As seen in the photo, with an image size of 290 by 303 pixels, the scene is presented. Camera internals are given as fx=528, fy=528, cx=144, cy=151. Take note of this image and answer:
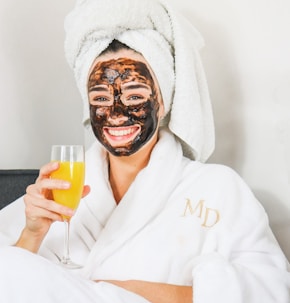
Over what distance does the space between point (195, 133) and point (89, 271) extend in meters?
0.47

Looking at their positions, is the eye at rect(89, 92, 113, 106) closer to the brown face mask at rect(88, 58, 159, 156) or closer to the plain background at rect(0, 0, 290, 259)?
the brown face mask at rect(88, 58, 159, 156)

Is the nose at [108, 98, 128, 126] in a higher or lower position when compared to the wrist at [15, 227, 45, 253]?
higher

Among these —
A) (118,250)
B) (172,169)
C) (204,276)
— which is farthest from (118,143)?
(204,276)

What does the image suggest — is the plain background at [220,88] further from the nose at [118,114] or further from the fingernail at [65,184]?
the fingernail at [65,184]

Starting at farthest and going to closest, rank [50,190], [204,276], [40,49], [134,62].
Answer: [40,49], [134,62], [50,190], [204,276]

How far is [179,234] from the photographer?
4.12ft

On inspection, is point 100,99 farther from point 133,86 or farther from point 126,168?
point 126,168

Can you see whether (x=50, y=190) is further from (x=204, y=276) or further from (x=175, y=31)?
(x=175, y=31)

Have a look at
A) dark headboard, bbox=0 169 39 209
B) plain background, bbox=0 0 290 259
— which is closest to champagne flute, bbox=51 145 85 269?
→ dark headboard, bbox=0 169 39 209

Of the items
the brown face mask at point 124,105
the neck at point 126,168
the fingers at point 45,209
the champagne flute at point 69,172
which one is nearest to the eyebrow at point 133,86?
the brown face mask at point 124,105

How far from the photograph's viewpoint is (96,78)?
4.49ft

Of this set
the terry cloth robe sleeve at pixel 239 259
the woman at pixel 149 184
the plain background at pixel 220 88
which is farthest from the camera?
the plain background at pixel 220 88

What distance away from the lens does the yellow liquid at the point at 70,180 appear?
3.74 ft

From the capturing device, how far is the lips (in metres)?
1.34
